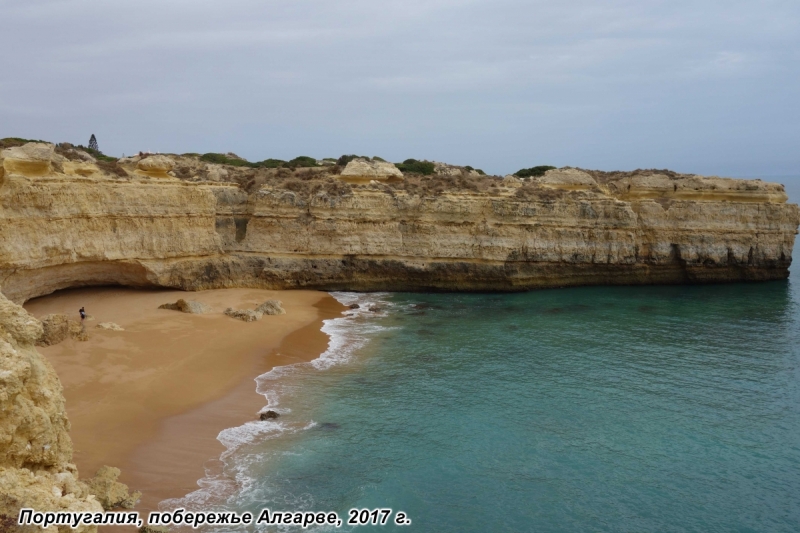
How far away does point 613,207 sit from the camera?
3525 cm

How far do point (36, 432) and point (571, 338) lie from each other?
797 inches

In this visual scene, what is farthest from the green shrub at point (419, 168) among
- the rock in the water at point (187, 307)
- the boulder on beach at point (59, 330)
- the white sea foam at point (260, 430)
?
the boulder on beach at point (59, 330)

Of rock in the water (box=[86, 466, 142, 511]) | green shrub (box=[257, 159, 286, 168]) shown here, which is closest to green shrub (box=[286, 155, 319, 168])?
green shrub (box=[257, 159, 286, 168])

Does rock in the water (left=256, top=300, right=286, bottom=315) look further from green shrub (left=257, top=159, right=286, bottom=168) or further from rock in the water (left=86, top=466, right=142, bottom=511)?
green shrub (left=257, top=159, right=286, bottom=168)

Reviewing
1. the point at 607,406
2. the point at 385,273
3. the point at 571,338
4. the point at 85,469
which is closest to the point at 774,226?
the point at 571,338

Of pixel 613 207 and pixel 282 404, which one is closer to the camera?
pixel 282 404

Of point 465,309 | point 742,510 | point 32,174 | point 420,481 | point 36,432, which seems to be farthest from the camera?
point 465,309

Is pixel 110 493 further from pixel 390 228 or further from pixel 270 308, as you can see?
pixel 390 228

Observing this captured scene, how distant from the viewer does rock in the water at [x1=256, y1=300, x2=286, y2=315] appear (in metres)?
26.5

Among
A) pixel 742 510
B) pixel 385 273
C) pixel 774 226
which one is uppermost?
pixel 774 226

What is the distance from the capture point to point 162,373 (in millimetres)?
18328

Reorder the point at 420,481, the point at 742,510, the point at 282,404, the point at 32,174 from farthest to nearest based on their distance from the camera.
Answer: the point at 32,174, the point at 282,404, the point at 420,481, the point at 742,510

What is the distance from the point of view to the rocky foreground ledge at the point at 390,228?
26359 mm

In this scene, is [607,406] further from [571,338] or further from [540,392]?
[571,338]
